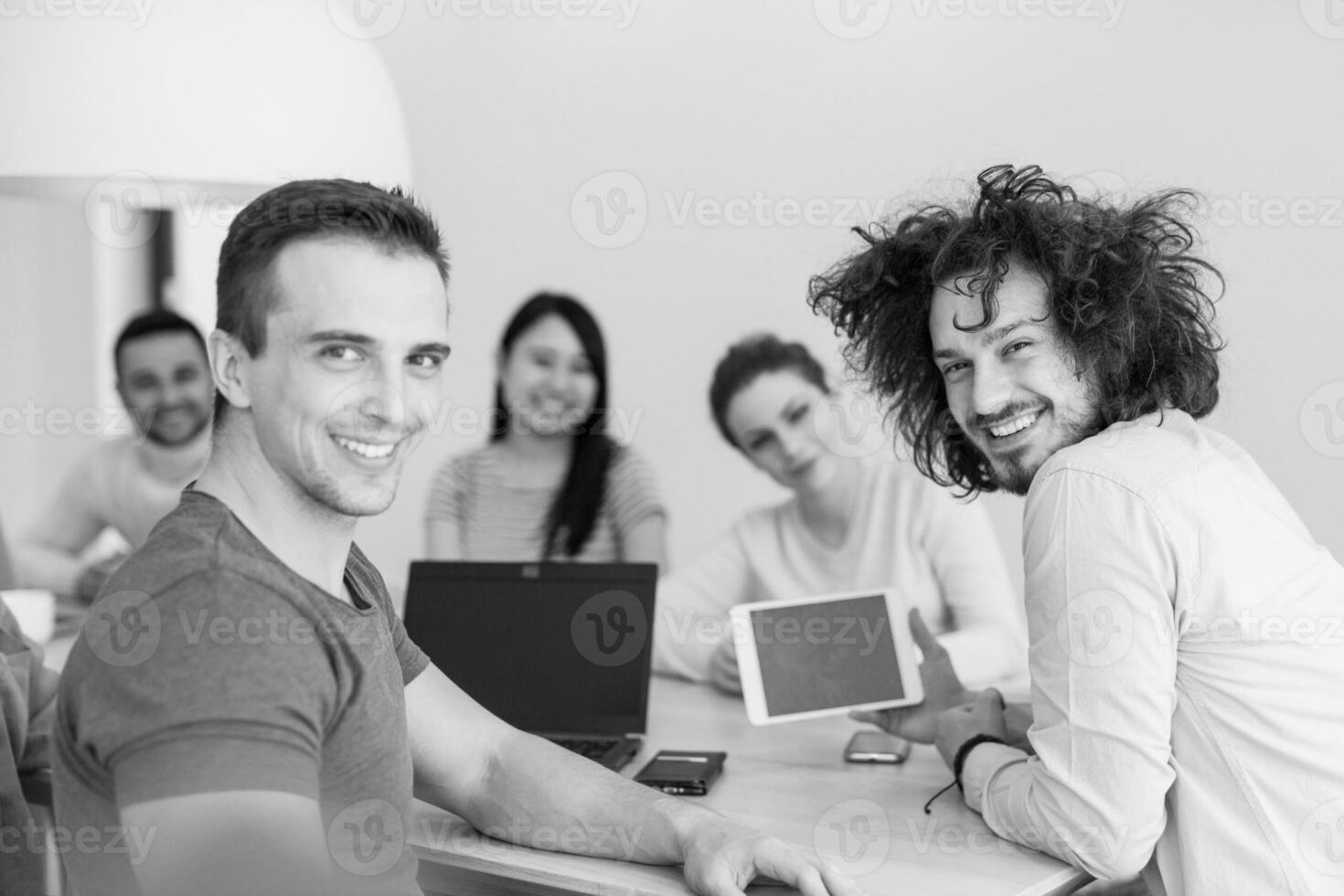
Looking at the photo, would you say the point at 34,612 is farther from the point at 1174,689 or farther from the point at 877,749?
the point at 1174,689

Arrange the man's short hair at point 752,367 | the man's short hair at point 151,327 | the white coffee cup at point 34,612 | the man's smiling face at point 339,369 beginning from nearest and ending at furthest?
the man's smiling face at point 339,369 < the white coffee cup at point 34,612 < the man's short hair at point 752,367 < the man's short hair at point 151,327

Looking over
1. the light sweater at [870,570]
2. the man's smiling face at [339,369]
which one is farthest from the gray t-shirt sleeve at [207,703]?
the light sweater at [870,570]

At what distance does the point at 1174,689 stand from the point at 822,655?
536mm

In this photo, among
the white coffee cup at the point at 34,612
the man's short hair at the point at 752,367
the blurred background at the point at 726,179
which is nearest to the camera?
the white coffee cup at the point at 34,612

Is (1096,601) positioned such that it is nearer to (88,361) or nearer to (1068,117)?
(1068,117)

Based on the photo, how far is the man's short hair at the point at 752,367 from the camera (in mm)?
2848

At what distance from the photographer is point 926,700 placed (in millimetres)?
1866

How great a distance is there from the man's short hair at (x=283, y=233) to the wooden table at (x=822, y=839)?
1.95 ft

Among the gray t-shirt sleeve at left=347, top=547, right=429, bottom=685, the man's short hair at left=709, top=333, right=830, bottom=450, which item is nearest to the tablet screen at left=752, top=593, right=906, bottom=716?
the gray t-shirt sleeve at left=347, top=547, right=429, bottom=685

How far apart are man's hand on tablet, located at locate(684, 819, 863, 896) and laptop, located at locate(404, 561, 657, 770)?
548mm

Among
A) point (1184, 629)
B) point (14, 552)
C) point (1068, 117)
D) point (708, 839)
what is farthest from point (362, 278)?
point (1068, 117)

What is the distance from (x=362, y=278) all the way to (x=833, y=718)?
1.15 meters

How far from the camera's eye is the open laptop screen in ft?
6.52

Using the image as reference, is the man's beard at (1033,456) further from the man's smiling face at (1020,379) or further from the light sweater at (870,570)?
the light sweater at (870,570)
